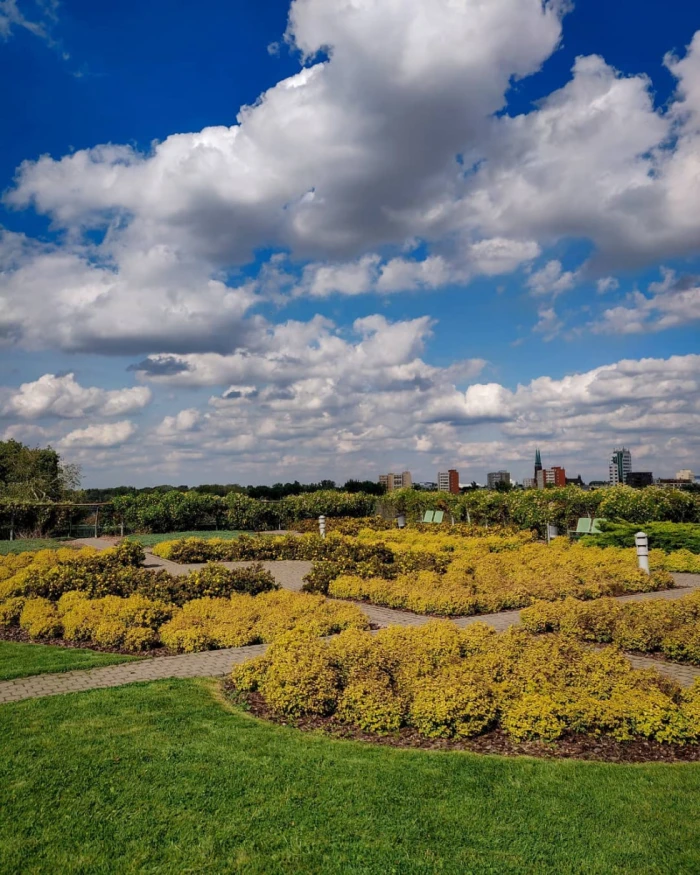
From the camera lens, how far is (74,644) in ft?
26.8

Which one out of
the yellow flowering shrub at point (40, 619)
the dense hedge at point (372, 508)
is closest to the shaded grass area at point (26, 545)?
the dense hedge at point (372, 508)

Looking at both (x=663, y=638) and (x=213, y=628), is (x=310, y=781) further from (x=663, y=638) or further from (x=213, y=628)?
(x=663, y=638)

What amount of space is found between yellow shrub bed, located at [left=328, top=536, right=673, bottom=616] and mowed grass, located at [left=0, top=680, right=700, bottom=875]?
5.47m

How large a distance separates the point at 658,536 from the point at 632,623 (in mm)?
8050

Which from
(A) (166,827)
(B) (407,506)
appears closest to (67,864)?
(A) (166,827)

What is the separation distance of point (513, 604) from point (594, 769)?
578 centimetres

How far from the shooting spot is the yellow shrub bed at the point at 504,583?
32.6ft

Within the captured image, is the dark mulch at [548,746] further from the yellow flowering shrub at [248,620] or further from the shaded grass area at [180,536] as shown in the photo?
the shaded grass area at [180,536]

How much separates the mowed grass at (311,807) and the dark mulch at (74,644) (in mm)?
2802

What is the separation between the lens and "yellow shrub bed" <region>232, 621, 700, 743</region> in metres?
4.82

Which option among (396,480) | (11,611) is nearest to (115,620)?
(11,611)

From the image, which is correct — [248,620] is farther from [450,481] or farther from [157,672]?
[450,481]

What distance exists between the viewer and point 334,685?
5.48 metres

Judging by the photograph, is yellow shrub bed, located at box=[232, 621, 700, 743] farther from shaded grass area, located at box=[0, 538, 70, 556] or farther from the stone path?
shaded grass area, located at box=[0, 538, 70, 556]
